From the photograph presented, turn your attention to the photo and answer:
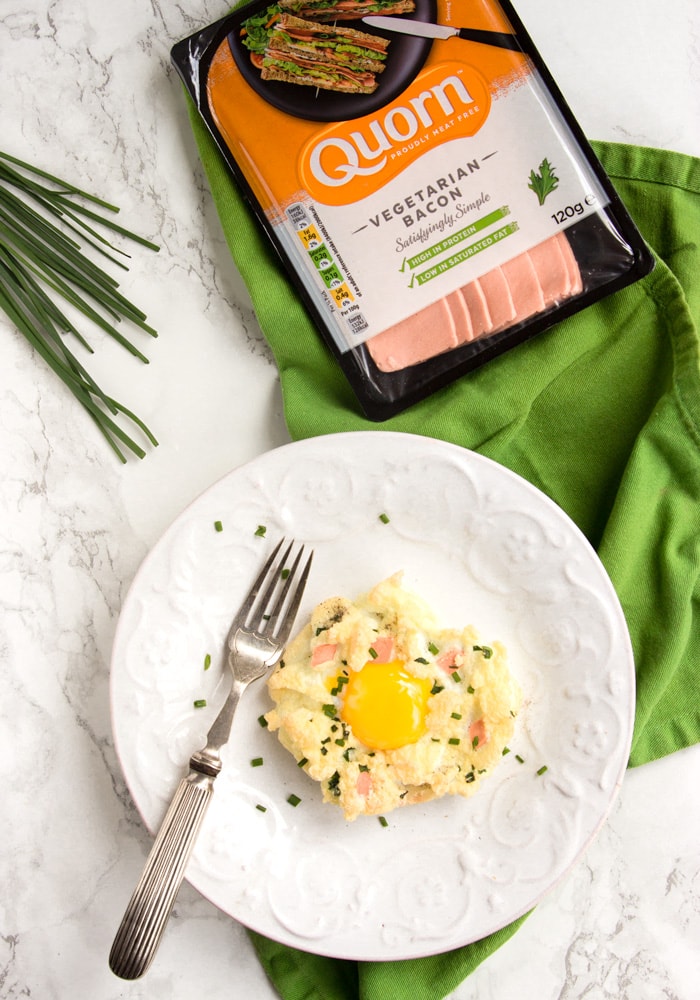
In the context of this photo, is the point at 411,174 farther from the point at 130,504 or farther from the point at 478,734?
the point at 478,734

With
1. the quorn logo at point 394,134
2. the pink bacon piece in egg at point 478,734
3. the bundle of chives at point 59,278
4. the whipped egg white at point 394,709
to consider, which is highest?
the bundle of chives at point 59,278

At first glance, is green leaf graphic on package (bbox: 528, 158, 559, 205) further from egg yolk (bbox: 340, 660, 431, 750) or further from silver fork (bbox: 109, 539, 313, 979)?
egg yolk (bbox: 340, 660, 431, 750)

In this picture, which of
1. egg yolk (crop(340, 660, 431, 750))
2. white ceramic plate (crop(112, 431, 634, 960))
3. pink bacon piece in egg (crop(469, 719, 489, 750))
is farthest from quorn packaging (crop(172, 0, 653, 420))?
pink bacon piece in egg (crop(469, 719, 489, 750))

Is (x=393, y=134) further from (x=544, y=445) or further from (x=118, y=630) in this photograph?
(x=118, y=630)

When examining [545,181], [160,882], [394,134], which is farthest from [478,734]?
[394,134]

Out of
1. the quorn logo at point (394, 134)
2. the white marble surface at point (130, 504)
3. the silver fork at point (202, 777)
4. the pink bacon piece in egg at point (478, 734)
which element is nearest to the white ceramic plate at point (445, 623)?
the silver fork at point (202, 777)

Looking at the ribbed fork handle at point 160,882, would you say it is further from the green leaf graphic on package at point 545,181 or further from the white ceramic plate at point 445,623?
the green leaf graphic on package at point 545,181

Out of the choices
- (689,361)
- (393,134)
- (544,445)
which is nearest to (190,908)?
(544,445)
